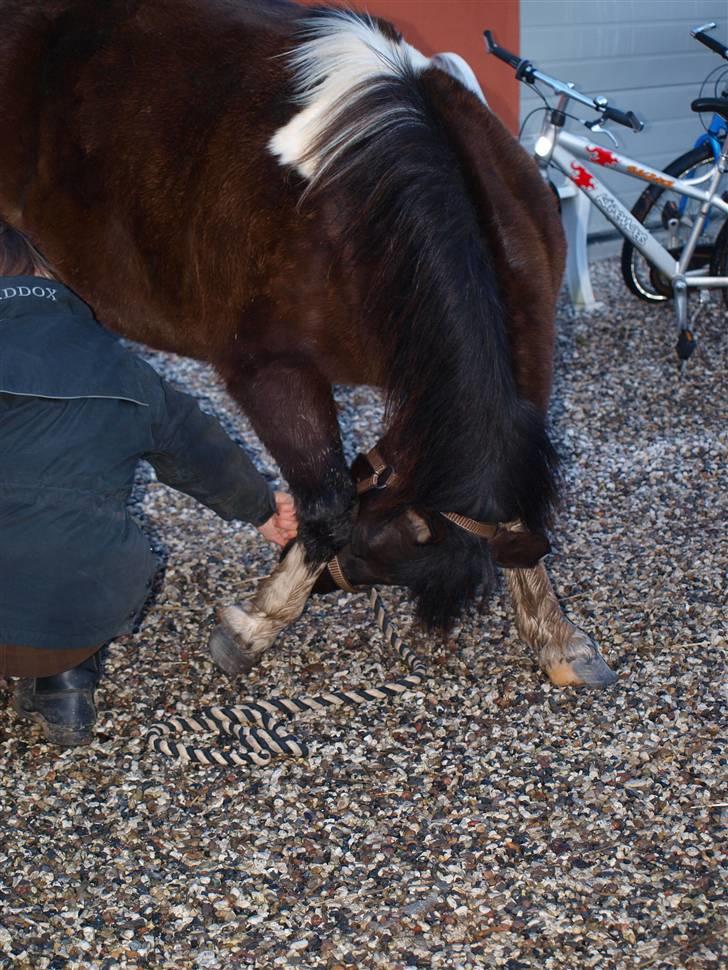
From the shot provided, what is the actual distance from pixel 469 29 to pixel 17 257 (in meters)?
4.60

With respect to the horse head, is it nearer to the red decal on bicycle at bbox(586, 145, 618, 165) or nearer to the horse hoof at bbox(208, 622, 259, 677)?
the horse hoof at bbox(208, 622, 259, 677)

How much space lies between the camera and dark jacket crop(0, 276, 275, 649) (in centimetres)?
221

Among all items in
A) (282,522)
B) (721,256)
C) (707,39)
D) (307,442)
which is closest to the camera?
(307,442)

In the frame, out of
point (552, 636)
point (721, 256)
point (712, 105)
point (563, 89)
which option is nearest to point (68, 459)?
point (552, 636)

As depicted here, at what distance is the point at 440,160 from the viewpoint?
229 cm

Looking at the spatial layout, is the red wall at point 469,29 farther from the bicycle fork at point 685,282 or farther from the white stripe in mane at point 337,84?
the white stripe in mane at point 337,84

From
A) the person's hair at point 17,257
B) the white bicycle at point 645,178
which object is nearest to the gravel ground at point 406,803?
the person's hair at point 17,257

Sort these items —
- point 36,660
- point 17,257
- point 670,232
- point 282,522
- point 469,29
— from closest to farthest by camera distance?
point 17,257, point 36,660, point 282,522, point 670,232, point 469,29

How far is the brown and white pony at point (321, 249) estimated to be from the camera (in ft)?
7.35

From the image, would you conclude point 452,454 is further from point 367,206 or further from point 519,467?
point 367,206

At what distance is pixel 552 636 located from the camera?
108 inches

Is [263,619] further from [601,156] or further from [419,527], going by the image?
[601,156]

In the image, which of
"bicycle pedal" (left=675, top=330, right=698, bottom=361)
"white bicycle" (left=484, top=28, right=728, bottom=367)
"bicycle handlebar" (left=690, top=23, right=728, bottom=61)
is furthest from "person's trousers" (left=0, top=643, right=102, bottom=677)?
"bicycle handlebar" (left=690, top=23, right=728, bottom=61)

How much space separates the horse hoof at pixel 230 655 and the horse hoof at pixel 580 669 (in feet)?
2.54
